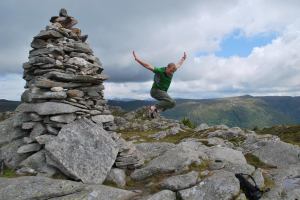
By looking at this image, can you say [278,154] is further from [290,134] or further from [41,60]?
[290,134]

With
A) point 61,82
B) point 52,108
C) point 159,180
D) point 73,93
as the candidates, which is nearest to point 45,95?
point 52,108

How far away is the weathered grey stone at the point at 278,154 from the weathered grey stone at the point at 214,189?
9.41 meters

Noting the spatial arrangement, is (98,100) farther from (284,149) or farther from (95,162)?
(284,149)

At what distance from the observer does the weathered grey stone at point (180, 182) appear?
806 inches

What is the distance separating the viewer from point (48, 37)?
24812 millimetres

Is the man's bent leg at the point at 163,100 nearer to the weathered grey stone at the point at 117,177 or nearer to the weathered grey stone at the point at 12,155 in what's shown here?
the weathered grey stone at the point at 117,177

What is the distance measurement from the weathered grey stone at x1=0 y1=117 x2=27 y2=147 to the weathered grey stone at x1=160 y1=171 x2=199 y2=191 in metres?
11.0

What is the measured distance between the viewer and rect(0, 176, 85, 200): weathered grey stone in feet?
60.7

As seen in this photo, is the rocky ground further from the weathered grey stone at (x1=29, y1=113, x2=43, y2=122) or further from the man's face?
the man's face

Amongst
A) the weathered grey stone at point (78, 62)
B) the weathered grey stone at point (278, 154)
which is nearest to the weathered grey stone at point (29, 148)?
the weathered grey stone at point (78, 62)

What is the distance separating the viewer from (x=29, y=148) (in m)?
22.9

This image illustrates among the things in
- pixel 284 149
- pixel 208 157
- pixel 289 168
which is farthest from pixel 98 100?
pixel 284 149

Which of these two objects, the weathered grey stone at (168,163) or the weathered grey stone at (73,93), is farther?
the weathered grey stone at (73,93)

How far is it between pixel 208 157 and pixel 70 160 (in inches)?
409
